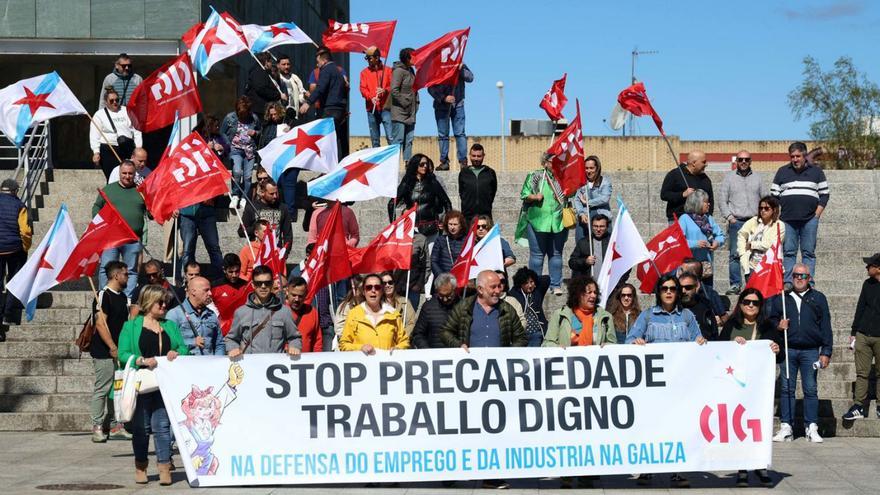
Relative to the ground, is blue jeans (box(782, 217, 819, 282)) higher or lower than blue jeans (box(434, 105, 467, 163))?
lower

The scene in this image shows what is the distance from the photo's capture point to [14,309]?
62.4 ft

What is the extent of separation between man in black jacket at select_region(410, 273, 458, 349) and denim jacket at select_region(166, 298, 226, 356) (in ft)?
6.09

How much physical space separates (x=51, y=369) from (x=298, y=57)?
1856 cm

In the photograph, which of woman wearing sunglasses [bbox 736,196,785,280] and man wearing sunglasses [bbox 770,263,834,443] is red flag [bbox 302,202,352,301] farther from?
woman wearing sunglasses [bbox 736,196,785,280]

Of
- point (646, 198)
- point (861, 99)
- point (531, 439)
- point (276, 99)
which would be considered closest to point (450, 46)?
point (276, 99)

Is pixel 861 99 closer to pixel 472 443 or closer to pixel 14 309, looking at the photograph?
pixel 14 309

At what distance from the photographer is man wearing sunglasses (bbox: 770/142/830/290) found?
1931 centimetres

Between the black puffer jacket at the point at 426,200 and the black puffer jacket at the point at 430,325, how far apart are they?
4685 millimetres

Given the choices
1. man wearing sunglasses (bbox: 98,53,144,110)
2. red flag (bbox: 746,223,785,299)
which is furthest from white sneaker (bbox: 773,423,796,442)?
man wearing sunglasses (bbox: 98,53,144,110)

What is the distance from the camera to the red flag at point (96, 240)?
15078 mm

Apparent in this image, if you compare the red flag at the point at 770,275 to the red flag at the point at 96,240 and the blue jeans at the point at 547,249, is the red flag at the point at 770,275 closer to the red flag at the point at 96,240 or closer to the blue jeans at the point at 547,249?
the blue jeans at the point at 547,249

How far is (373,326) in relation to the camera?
1288 cm

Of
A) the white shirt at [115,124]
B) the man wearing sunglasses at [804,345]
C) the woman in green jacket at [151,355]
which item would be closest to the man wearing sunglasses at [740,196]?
the man wearing sunglasses at [804,345]

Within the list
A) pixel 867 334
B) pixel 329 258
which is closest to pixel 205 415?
pixel 329 258
